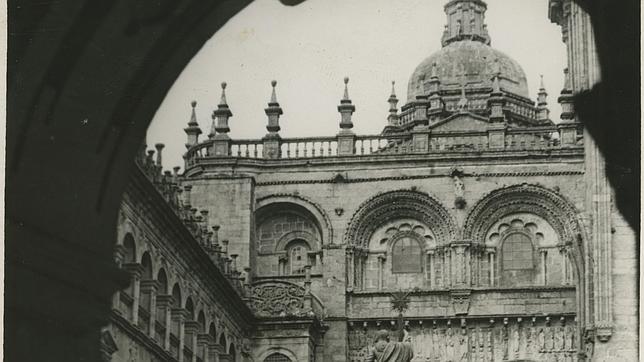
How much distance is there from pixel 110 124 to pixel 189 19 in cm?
193

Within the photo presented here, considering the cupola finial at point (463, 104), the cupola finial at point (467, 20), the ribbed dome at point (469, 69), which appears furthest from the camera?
the cupola finial at point (467, 20)

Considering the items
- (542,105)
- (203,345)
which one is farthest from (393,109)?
(203,345)

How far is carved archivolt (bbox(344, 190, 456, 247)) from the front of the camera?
52.7 metres

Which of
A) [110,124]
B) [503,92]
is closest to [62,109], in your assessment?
[110,124]

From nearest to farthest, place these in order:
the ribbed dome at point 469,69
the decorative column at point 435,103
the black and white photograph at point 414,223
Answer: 1. the black and white photograph at point 414,223
2. the decorative column at point 435,103
3. the ribbed dome at point 469,69

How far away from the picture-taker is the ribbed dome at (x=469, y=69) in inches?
2344

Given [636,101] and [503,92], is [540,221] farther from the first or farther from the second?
[636,101]

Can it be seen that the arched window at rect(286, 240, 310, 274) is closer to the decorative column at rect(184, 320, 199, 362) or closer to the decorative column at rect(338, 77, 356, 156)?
the decorative column at rect(338, 77, 356, 156)

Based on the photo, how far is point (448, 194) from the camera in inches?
2073

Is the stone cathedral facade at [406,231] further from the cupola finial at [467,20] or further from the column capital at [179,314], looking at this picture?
the column capital at [179,314]

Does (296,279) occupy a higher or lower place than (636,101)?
higher

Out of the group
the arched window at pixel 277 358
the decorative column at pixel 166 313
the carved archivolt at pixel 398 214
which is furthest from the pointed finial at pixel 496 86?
the decorative column at pixel 166 313

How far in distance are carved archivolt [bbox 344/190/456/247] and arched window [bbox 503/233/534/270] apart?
166 cm

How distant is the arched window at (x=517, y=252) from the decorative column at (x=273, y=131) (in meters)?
7.21
